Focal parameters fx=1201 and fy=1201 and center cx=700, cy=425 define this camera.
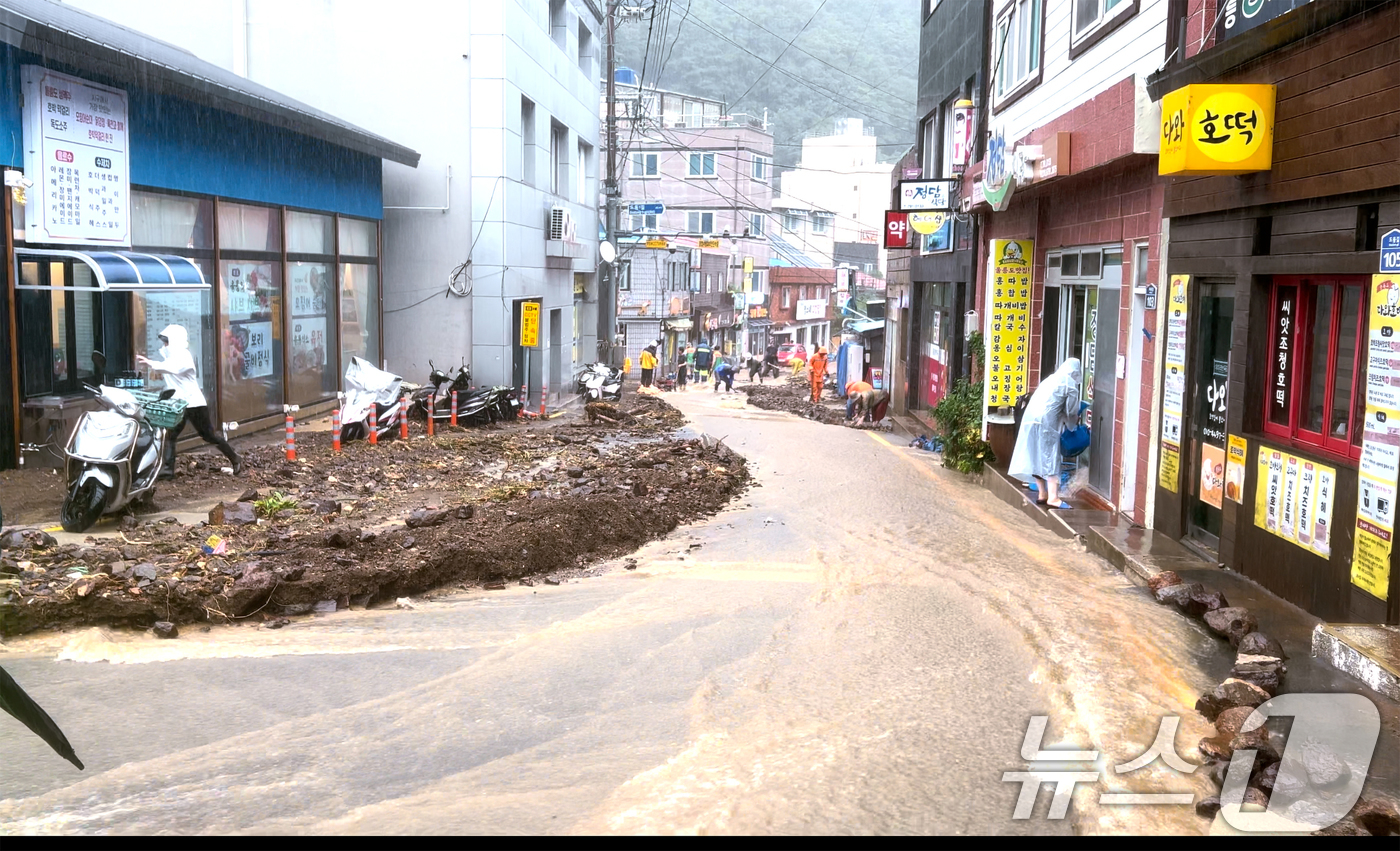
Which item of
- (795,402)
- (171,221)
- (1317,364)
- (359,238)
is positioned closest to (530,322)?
(359,238)

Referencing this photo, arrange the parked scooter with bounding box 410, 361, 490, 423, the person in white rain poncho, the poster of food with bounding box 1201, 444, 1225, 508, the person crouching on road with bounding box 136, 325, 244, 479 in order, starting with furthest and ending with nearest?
the parked scooter with bounding box 410, 361, 490, 423 < the person crouching on road with bounding box 136, 325, 244, 479 < the person in white rain poncho < the poster of food with bounding box 1201, 444, 1225, 508

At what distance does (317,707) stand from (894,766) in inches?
118

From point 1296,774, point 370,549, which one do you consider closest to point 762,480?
point 370,549

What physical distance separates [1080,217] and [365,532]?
923 cm

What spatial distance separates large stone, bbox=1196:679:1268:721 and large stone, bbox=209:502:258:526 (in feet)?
25.9

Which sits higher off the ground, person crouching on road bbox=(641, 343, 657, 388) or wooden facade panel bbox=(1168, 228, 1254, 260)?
wooden facade panel bbox=(1168, 228, 1254, 260)

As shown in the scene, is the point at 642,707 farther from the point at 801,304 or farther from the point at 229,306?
the point at 801,304

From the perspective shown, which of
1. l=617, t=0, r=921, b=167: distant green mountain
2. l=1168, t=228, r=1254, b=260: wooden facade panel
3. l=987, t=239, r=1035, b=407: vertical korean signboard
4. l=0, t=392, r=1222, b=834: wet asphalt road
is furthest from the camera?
l=617, t=0, r=921, b=167: distant green mountain

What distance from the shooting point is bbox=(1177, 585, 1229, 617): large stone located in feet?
26.6

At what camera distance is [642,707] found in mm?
6332

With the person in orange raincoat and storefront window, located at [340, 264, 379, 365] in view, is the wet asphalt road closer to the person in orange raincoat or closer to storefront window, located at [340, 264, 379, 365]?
storefront window, located at [340, 264, 379, 365]

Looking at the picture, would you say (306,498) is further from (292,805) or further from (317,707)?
(292,805)

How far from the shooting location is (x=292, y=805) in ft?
16.5

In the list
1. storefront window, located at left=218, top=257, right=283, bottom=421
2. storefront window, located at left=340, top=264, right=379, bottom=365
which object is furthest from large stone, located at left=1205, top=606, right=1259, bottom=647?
storefront window, located at left=340, top=264, right=379, bottom=365
